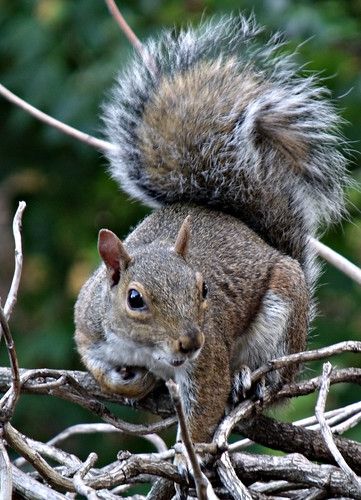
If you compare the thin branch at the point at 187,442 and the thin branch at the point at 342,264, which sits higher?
the thin branch at the point at 187,442

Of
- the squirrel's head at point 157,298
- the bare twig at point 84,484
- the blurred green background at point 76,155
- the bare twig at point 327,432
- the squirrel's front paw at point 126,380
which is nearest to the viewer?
the bare twig at point 84,484

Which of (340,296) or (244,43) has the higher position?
(244,43)

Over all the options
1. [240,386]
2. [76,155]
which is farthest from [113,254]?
[76,155]

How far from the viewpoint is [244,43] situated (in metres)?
2.79

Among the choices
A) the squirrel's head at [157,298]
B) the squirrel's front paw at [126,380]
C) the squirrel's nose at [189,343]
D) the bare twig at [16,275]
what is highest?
the bare twig at [16,275]

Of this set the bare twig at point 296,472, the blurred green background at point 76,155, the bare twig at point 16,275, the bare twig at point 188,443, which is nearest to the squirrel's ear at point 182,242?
the bare twig at point 16,275

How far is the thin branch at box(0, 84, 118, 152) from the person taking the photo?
2443 mm

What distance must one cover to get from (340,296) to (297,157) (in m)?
1.26

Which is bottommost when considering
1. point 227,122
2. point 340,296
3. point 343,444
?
point 340,296

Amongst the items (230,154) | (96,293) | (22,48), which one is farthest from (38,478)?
(22,48)

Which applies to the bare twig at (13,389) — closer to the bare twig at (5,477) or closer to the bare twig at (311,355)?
the bare twig at (5,477)

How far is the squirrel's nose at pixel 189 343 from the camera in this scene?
6.64ft

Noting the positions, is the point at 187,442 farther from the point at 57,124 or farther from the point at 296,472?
the point at 57,124

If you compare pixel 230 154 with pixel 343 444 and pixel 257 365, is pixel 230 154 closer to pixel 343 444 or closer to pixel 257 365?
pixel 257 365
